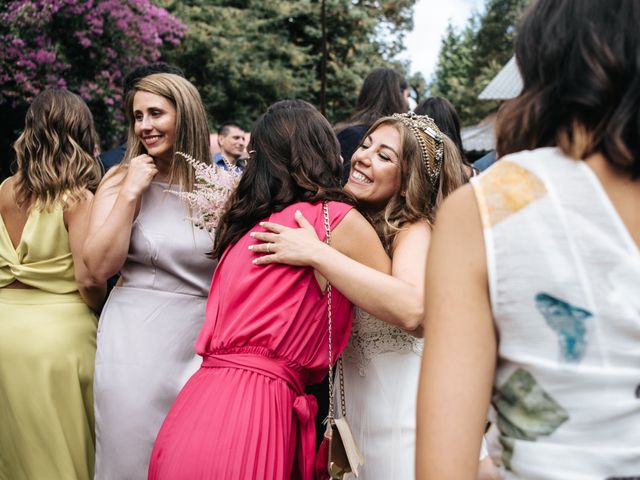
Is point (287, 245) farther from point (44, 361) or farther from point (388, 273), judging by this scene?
point (44, 361)

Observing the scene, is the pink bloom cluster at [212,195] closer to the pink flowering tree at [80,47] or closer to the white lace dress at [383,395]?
the white lace dress at [383,395]

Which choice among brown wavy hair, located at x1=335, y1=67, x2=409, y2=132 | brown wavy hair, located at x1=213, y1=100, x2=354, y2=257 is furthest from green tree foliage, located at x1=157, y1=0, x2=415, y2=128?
brown wavy hair, located at x1=213, y1=100, x2=354, y2=257

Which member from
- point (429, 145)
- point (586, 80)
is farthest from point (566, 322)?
point (429, 145)

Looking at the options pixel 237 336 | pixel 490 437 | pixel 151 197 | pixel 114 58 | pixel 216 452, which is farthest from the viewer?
pixel 114 58

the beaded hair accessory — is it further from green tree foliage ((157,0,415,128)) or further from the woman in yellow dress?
green tree foliage ((157,0,415,128))

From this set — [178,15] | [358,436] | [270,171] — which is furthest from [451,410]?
A: [178,15]

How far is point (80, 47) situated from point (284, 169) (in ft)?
30.2

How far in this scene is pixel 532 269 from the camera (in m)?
1.16

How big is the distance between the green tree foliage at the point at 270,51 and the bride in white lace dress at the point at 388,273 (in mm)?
13287

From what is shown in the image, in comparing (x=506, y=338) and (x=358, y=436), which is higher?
(x=506, y=338)

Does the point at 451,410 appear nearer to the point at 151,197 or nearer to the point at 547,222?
the point at 547,222

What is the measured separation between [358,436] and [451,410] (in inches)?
77.9

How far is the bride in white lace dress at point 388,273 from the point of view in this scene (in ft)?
8.21

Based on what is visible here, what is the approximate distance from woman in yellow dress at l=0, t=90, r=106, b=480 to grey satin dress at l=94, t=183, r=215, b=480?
13.3 inches
